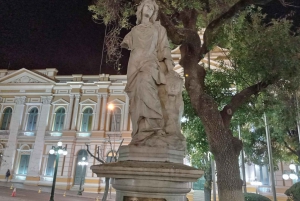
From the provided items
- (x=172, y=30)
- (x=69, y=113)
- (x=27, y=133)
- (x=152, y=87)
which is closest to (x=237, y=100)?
(x=172, y=30)

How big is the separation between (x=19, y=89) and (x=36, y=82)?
196 cm

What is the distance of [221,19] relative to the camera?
7.08 metres

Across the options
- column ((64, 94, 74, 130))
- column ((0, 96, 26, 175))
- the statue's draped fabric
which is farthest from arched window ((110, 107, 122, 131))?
the statue's draped fabric

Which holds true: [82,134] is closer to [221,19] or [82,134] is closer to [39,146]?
[39,146]

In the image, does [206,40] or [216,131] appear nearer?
[216,131]

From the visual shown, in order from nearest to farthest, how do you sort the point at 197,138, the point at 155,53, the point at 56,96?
the point at 155,53 → the point at 197,138 → the point at 56,96

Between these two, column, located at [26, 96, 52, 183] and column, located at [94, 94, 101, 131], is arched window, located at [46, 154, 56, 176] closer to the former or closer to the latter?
column, located at [26, 96, 52, 183]

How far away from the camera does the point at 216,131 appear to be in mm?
6348

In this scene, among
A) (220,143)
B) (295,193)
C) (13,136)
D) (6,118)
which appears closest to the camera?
(220,143)

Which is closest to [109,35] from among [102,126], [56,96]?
[102,126]

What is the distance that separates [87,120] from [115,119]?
8.67 feet

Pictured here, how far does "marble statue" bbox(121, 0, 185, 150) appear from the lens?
11.4ft

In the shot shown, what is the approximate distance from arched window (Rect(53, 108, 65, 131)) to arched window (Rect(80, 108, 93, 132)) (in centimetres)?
200

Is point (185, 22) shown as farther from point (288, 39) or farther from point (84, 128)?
point (84, 128)
